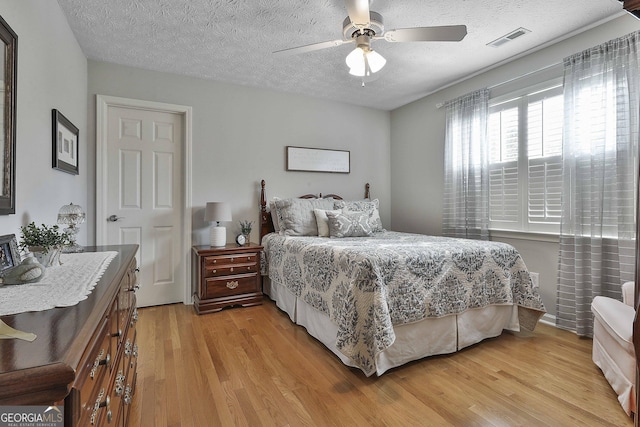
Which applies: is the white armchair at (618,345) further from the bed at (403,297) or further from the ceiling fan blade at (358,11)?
the ceiling fan blade at (358,11)

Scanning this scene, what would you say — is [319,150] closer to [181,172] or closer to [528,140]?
[181,172]

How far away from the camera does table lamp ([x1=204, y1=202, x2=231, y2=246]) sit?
10.8 feet

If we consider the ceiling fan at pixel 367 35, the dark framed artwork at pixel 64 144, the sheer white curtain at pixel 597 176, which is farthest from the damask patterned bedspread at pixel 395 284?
the dark framed artwork at pixel 64 144

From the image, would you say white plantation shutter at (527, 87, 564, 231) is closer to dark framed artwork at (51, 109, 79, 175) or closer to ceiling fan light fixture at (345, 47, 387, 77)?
ceiling fan light fixture at (345, 47, 387, 77)

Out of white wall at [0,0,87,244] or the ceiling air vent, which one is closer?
white wall at [0,0,87,244]

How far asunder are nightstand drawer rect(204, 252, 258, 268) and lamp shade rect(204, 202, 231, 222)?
1.30 feet

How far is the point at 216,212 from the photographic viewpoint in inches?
130

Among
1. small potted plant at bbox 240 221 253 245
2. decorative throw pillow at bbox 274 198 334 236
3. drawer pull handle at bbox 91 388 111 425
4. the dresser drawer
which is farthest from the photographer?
small potted plant at bbox 240 221 253 245

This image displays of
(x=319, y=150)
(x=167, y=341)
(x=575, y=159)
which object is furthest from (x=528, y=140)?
(x=167, y=341)

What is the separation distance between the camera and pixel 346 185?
448 cm

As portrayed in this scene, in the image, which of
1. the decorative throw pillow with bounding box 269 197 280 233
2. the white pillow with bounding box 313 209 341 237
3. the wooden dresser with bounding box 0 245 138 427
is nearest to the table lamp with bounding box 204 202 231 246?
the decorative throw pillow with bounding box 269 197 280 233

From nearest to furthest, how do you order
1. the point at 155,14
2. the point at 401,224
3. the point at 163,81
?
the point at 155,14
the point at 163,81
the point at 401,224

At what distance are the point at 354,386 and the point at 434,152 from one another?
313 centimetres

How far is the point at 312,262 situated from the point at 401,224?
242 cm
